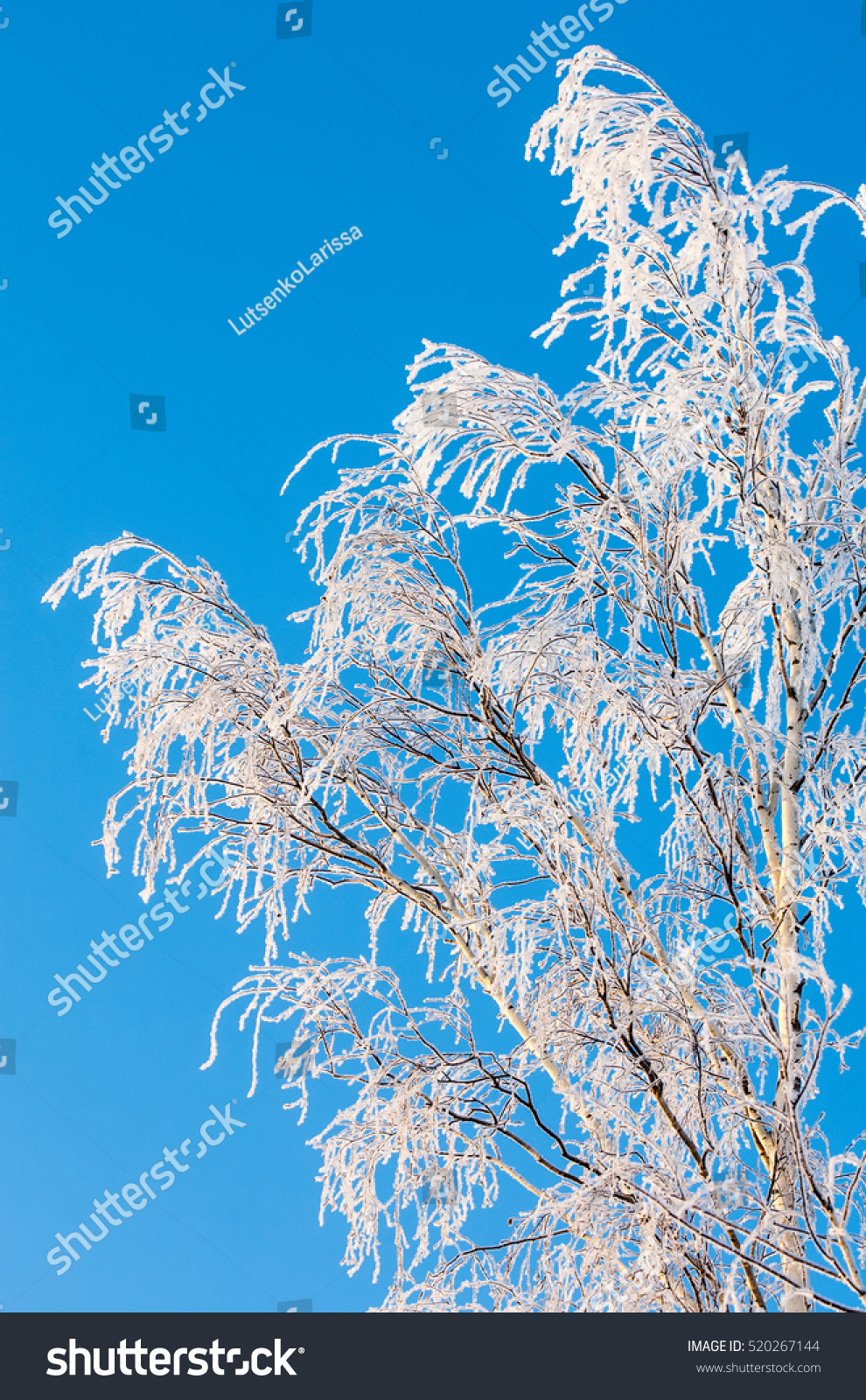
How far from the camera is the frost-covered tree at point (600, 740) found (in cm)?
166

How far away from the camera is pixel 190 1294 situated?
13.6ft

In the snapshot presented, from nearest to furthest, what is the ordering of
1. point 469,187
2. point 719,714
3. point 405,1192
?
point 405,1192, point 719,714, point 469,187

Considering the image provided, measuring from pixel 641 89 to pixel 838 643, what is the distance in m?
3.33

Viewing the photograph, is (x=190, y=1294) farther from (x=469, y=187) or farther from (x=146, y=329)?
(x=469, y=187)

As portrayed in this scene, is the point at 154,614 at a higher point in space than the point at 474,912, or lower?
higher

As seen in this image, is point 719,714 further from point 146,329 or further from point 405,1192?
point 146,329

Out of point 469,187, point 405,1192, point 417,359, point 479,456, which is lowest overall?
point 405,1192

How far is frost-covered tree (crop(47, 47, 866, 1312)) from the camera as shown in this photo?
1.66 meters

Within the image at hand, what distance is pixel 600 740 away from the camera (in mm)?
1790
